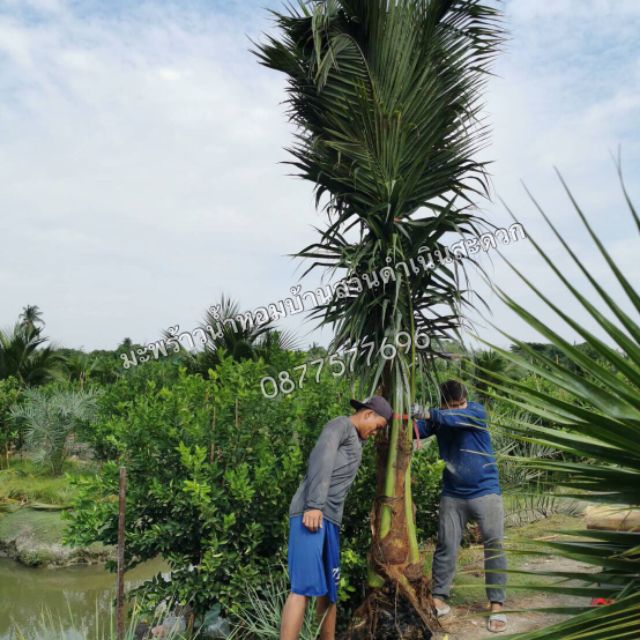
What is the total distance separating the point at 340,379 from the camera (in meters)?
5.73

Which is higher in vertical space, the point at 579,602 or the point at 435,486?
the point at 435,486

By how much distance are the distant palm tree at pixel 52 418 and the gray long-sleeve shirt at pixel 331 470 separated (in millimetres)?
12313

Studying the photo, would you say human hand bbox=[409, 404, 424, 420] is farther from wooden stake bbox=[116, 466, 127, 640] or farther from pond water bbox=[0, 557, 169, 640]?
pond water bbox=[0, 557, 169, 640]

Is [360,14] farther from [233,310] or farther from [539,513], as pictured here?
[539,513]

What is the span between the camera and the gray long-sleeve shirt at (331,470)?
163 inches

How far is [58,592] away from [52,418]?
6.35 m

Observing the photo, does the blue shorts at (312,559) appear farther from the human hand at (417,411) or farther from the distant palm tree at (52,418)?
the distant palm tree at (52,418)

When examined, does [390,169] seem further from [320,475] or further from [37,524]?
[37,524]

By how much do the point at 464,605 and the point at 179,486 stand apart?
268 centimetres

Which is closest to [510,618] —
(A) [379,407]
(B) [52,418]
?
(A) [379,407]

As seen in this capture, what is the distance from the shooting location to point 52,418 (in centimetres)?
1574

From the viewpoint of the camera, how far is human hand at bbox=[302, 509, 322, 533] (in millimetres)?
4094

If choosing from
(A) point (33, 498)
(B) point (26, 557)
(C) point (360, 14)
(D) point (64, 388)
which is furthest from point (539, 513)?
(D) point (64, 388)

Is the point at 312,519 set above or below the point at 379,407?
below
